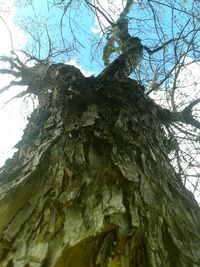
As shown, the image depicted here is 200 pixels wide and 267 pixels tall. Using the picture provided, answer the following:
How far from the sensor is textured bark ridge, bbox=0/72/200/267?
1.43 meters

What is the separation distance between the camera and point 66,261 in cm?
134

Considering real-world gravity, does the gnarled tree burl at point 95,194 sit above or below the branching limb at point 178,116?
below

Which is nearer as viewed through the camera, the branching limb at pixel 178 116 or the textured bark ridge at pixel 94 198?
the textured bark ridge at pixel 94 198

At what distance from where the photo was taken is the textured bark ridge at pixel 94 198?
4.68ft

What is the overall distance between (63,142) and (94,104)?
560mm

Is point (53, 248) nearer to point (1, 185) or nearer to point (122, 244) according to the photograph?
point (122, 244)

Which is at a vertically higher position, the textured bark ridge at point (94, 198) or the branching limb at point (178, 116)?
the branching limb at point (178, 116)

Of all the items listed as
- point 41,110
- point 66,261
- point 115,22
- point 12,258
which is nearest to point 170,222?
point 66,261

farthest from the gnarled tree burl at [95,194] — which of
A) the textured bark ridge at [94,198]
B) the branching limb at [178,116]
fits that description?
the branching limb at [178,116]

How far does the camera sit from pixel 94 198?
5.62ft

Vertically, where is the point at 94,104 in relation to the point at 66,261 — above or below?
above

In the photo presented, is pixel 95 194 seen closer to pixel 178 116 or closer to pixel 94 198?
pixel 94 198

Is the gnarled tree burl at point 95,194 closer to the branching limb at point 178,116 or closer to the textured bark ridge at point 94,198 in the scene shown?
the textured bark ridge at point 94,198

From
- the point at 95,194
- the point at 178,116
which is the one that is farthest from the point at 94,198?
the point at 178,116
